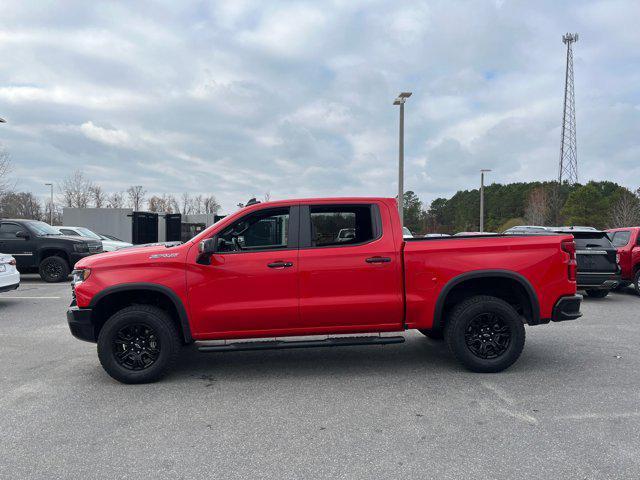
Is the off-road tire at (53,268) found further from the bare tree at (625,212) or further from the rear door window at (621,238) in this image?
the bare tree at (625,212)

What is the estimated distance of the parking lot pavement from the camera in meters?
3.24

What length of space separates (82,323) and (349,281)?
278 cm

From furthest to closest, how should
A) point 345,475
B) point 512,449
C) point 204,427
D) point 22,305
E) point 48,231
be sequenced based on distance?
point 48,231 < point 22,305 < point 204,427 < point 512,449 < point 345,475

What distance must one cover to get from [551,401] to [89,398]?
431cm

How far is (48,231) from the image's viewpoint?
47.4 ft

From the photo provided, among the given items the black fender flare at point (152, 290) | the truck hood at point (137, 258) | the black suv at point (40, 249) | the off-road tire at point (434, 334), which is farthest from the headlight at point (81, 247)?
the off-road tire at point (434, 334)

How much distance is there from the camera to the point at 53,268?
13797 mm

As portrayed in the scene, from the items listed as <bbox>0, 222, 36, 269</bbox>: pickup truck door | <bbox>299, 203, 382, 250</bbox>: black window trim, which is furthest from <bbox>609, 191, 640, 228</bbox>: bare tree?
<bbox>0, 222, 36, 269</bbox>: pickup truck door

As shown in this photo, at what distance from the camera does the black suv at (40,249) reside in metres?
13.7

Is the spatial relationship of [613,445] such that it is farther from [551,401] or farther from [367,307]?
[367,307]

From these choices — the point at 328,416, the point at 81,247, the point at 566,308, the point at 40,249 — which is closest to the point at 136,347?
the point at 328,416

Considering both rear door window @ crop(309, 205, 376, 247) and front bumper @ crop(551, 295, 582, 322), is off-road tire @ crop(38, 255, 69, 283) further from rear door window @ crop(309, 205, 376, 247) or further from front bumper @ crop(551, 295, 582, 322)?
front bumper @ crop(551, 295, 582, 322)

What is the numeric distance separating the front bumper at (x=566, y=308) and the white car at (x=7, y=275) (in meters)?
9.61

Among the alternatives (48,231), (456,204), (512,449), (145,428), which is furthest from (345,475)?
(456,204)
